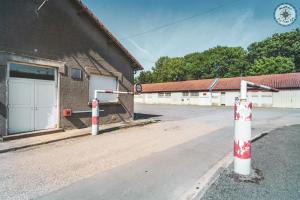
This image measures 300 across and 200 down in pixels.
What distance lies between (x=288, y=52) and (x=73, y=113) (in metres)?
55.7

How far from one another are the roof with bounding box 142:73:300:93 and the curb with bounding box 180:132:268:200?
2994 centimetres

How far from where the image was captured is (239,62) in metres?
56.2

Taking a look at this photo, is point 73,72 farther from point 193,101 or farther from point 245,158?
point 193,101

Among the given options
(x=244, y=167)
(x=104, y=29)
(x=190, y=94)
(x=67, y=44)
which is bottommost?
(x=244, y=167)

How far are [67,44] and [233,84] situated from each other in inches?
1230

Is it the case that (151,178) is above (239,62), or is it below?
below

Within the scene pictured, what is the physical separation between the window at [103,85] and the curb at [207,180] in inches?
296

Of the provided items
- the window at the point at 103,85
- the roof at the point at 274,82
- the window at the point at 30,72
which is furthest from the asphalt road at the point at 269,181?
the roof at the point at 274,82

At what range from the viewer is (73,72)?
9914mm

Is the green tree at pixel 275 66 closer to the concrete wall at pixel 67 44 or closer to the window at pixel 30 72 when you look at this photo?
the concrete wall at pixel 67 44

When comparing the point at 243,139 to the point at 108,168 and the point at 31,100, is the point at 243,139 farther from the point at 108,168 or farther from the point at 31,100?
the point at 31,100

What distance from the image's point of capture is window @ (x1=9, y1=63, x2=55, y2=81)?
792 cm

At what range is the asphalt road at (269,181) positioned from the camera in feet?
11.6

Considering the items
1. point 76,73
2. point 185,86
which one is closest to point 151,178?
point 76,73
